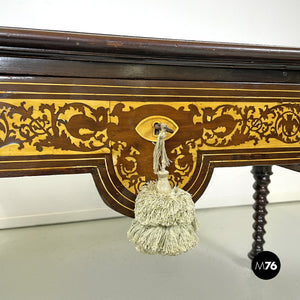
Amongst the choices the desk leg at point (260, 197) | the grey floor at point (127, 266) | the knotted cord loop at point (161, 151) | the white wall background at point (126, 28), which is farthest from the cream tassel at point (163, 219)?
the white wall background at point (126, 28)

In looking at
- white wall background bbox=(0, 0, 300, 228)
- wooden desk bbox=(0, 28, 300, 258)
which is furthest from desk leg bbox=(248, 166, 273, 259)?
white wall background bbox=(0, 0, 300, 228)

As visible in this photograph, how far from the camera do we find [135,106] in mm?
519

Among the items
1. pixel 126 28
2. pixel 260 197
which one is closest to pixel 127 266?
pixel 260 197

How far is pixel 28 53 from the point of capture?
1.49 ft

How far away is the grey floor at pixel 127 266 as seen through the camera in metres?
0.95

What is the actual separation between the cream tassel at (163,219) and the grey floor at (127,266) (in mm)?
544

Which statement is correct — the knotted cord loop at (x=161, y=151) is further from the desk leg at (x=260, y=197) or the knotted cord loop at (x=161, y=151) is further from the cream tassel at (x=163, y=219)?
the desk leg at (x=260, y=197)

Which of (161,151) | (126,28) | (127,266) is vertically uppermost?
(126,28)

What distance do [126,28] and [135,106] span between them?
1.16 m

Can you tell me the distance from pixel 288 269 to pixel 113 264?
2.17 ft

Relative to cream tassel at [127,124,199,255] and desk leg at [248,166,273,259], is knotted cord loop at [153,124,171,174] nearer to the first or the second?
cream tassel at [127,124,199,255]

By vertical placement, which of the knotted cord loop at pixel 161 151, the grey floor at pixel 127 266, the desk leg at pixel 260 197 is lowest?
the grey floor at pixel 127 266

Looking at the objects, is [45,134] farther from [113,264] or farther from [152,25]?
[152,25]

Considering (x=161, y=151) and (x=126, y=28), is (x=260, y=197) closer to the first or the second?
(x=161, y=151)
